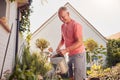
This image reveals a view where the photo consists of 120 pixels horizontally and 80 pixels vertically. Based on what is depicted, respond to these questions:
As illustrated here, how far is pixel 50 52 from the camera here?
989 centimetres

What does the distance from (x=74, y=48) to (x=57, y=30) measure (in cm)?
902

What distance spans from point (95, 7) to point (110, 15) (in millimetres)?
1156

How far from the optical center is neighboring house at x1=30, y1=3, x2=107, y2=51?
53.6 feet

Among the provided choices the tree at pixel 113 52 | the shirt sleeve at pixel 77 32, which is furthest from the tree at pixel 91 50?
the shirt sleeve at pixel 77 32

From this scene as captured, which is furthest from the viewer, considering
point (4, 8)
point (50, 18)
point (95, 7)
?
point (50, 18)

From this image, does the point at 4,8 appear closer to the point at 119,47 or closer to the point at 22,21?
the point at 22,21

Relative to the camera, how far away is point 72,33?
333 inches

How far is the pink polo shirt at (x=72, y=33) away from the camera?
8.38 meters

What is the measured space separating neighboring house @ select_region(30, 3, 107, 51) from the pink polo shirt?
6.79 meters

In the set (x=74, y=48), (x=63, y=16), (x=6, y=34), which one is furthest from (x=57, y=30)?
(x=6, y=34)

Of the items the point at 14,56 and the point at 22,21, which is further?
the point at 22,21

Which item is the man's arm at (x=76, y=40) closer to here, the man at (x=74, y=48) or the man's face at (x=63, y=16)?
the man at (x=74, y=48)

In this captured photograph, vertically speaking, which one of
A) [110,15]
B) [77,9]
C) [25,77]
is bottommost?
[25,77]

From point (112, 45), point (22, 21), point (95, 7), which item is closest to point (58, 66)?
point (22, 21)
